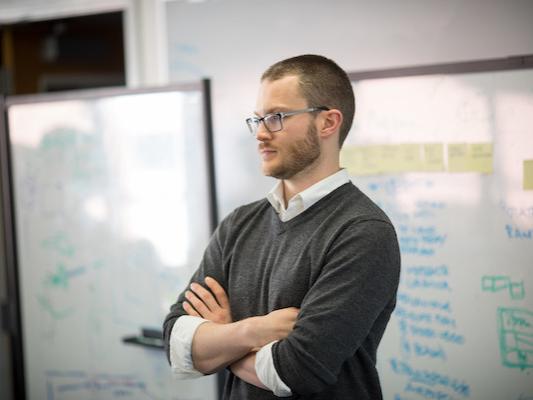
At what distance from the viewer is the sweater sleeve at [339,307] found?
133 cm

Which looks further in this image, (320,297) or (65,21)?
(65,21)

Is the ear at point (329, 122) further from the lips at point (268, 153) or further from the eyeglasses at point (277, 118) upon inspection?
the lips at point (268, 153)

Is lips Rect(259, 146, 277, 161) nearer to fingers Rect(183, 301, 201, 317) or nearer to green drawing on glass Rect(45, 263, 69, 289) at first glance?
fingers Rect(183, 301, 201, 317)

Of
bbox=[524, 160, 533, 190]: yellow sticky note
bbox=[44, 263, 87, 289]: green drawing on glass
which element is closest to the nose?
bbox=[524, 160, 533, 190]: yellow sticky note

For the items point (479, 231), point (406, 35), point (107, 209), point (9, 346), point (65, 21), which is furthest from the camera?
point (65, 21)

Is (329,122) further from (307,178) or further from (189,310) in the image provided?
(189,310)

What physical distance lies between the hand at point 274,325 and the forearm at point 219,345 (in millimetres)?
19

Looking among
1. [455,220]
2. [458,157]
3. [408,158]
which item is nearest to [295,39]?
[408,158]

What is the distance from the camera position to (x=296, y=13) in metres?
2.51

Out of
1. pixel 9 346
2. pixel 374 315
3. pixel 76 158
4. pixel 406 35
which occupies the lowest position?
pixel 9 346

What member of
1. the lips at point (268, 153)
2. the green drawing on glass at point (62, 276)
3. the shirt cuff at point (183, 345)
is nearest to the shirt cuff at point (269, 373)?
the shirt cuff at point (183, 345)

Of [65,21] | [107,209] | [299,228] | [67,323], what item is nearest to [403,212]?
[299,228]

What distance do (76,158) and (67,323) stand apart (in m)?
0.69

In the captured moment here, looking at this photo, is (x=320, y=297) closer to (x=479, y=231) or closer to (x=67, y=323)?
(x=479, y=231)
